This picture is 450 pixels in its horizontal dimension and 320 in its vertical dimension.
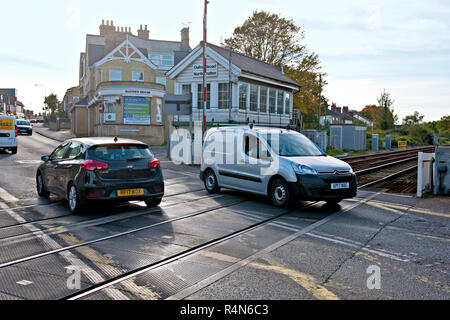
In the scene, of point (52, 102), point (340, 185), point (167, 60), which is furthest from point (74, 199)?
point (52, 102)

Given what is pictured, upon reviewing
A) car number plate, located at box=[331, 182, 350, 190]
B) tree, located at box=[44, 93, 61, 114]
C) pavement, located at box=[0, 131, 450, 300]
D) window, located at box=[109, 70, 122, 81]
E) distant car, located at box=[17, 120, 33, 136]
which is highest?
tree, located at box=[44, 93, 61, 114]

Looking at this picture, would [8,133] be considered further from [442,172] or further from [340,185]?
[442,172]

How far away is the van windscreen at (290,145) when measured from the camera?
1005cm

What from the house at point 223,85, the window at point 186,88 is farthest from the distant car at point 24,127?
the window at point 186,88

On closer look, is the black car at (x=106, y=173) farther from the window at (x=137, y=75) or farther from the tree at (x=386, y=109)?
the tree at (x=386, y=109)

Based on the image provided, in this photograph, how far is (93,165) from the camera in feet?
27.4

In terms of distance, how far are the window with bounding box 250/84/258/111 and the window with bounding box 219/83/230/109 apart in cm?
214

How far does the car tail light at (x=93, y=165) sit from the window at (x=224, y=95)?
18942 mm

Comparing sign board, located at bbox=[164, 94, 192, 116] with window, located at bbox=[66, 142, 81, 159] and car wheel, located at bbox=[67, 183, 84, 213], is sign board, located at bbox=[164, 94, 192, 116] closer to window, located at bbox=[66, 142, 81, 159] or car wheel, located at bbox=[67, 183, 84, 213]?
window, located at bbox=[66, 142, 81, 159]

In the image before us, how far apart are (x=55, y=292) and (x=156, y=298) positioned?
3.56ft

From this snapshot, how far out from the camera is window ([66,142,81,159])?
8.97 metres

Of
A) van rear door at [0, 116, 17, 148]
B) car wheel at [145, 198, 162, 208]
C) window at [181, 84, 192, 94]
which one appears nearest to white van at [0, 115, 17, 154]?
van rear door at [0, 116, 17, 148]

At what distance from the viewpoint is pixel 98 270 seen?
512 cm
